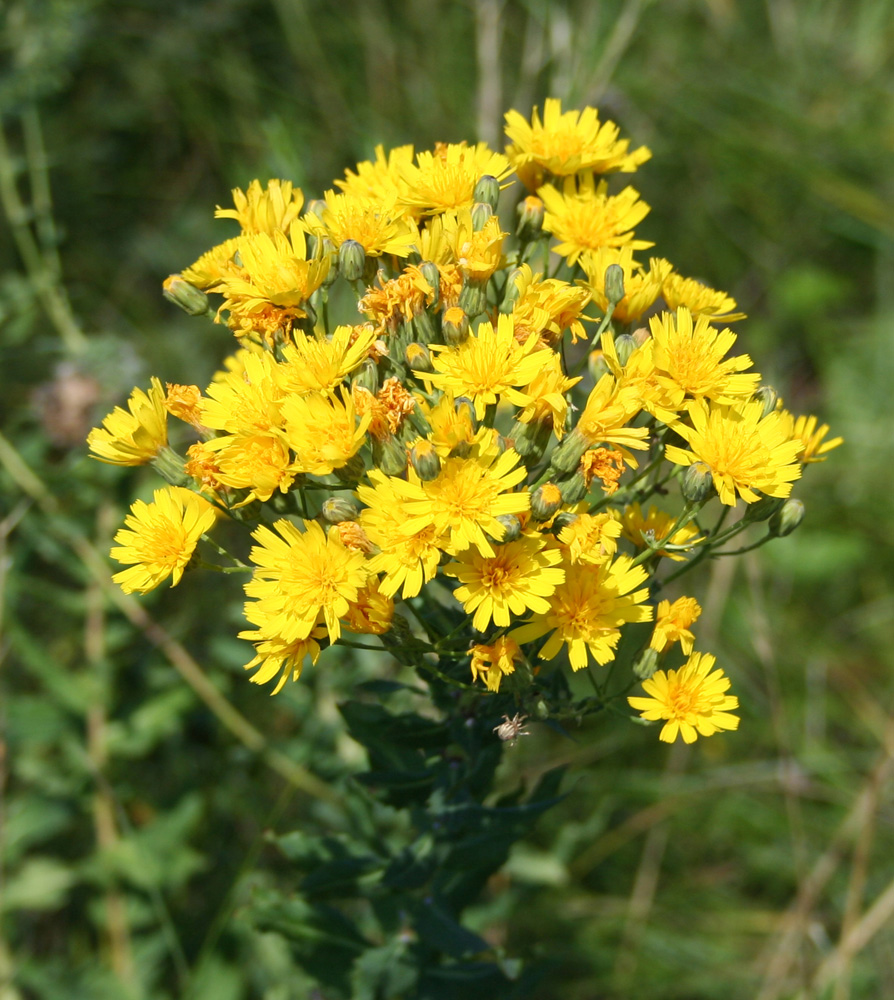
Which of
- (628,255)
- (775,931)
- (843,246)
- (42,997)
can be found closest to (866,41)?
(843,246)

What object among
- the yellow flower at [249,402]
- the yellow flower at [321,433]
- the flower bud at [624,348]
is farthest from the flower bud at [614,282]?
the yellow flower at [249,402]

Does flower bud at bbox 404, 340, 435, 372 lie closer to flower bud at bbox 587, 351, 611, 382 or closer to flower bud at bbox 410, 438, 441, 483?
flower bud at bbox 410, 438, 441, 483

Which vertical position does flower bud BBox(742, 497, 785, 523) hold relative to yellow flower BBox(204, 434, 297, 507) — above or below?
above

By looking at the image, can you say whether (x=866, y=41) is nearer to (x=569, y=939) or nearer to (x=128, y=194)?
(x=128, y=194)

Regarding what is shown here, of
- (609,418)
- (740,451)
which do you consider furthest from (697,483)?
(609,418)

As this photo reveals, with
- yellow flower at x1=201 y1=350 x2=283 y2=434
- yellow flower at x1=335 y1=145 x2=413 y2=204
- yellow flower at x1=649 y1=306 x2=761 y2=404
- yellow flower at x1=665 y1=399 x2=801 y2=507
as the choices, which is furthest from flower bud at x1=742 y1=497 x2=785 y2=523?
yellow flower at x1=335 y1=145 x2=413 y2=204

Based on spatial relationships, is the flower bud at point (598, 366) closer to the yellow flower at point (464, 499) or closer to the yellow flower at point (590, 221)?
the yellow flower at point (590, 221)
